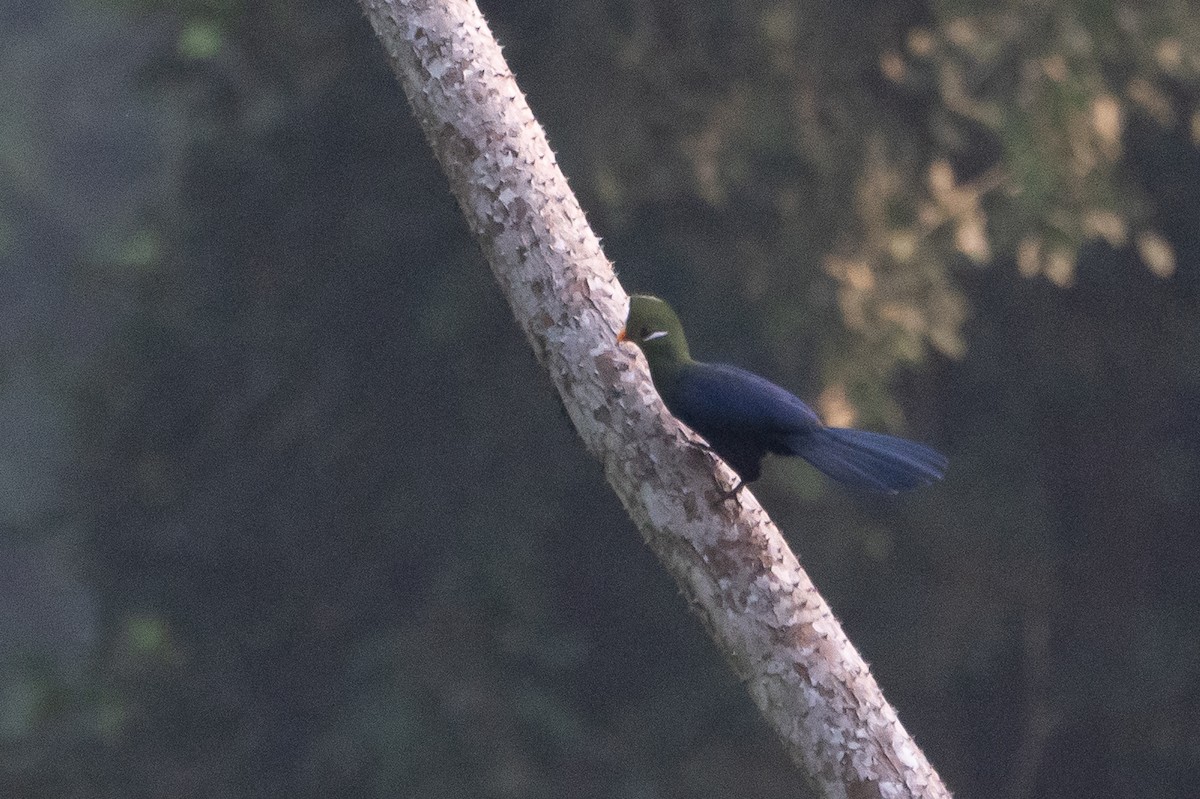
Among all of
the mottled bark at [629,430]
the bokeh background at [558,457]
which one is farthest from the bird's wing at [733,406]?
the bokeh background at [558,457]

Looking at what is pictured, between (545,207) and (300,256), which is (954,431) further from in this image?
(545,207)

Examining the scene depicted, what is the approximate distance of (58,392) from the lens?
30.9 ft

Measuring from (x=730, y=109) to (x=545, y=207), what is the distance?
367 centimetres

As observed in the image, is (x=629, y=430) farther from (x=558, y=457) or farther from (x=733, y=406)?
(x=558, y=457)

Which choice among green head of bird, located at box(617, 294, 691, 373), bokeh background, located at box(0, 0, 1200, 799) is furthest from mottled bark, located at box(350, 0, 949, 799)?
bokeh background, located at box(0, 0, 1200, 799)

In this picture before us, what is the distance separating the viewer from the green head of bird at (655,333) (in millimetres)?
2533

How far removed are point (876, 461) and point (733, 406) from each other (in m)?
0.25

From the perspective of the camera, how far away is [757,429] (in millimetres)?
2471

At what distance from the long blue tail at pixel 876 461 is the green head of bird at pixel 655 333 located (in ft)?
0.95

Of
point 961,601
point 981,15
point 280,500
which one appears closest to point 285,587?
point 280,500

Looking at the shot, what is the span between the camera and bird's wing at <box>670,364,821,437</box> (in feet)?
8.10

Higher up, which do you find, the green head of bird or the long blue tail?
the green head of bird

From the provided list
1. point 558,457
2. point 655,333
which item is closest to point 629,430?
point 655,333

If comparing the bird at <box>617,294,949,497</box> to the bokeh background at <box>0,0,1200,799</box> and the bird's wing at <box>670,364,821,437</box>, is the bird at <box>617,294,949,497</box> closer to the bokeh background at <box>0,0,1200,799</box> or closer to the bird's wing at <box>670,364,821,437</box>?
the bird's wing at <box>670,364,821,437</box>
